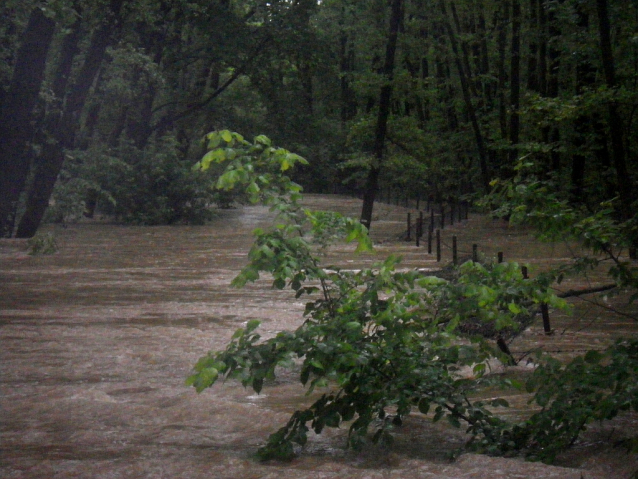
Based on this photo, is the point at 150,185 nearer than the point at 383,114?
No

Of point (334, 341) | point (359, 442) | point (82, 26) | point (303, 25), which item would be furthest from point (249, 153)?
point (303, 25)

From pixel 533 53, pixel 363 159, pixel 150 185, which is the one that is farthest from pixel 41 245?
pixel 533 53

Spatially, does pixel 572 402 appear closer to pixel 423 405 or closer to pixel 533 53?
pixel 423 405

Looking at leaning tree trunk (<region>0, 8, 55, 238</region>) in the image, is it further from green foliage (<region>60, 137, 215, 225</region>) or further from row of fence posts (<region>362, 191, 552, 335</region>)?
green foliage (<region>60, 137, 215, 225</region>)

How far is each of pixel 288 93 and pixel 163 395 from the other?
28018 millimetres

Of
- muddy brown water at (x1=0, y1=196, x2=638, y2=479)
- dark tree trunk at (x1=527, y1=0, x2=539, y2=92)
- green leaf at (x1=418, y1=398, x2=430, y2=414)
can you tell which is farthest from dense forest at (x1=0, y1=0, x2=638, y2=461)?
muddy brown water at (x1=0, y1=196, x2=638, y2=479)

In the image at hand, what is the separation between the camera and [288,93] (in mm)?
34938

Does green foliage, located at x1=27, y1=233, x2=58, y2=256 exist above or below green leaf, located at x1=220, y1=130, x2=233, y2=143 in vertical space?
below

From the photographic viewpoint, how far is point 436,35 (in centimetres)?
3856

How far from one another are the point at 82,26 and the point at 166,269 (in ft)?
29.4

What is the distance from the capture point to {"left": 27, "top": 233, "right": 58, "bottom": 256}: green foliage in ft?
66.1

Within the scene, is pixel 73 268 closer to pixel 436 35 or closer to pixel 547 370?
pixel 547 370

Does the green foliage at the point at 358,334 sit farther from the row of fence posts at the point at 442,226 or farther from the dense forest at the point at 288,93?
the dense forest at the point at 288,93

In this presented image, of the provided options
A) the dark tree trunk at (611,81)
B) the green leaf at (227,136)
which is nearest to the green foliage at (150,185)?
the dark tree trunk at (611,81)
